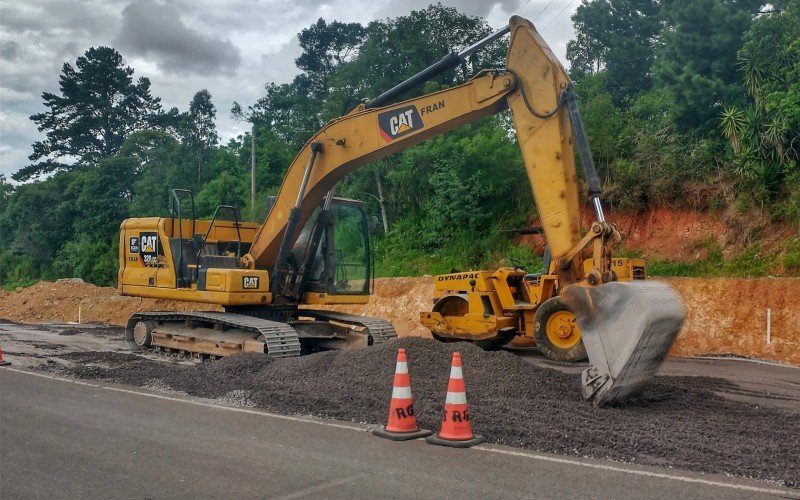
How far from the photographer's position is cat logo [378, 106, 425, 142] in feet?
35.1

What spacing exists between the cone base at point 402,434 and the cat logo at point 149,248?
313 inches

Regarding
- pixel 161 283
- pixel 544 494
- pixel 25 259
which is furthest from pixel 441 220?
pixel 25 259

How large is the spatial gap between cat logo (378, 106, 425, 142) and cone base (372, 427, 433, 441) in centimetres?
531

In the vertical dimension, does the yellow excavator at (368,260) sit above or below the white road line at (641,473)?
above

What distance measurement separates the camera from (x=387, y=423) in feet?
22.4

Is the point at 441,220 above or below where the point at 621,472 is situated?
above

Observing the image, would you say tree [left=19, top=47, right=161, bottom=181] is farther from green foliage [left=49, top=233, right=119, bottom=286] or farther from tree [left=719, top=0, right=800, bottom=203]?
tree [left=719, top=0, right=800, bottom=203]

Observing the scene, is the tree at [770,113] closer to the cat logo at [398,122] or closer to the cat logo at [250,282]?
the cat logo at [398,122]

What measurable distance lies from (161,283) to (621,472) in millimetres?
9596

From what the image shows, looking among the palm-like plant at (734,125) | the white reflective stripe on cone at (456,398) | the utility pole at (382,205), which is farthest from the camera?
the utility pole at (382,205)

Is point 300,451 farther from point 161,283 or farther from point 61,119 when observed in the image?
point 61,119

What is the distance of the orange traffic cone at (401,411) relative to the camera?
649 centimetres

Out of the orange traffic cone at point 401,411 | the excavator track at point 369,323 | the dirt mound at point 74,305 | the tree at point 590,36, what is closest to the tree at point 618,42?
the tree at point 590,36

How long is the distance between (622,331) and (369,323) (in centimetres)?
614
